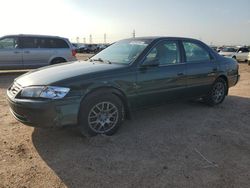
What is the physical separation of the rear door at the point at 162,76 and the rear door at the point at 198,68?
0.24 m

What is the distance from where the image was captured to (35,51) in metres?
12.9

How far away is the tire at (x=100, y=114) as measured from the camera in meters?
4.45

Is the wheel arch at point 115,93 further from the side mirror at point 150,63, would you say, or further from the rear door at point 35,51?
the rear door at point 35,51

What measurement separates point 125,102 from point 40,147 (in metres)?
1.54

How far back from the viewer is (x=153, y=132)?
5043 millimetres

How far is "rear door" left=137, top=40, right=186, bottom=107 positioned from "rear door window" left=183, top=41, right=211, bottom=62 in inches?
11.2

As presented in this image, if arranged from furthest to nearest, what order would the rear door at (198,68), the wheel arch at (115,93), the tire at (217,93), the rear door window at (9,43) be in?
the rear door window at (9,43)
the tire at (217,93)
the rear door at (198,68)
the wheel arch at (115,93)

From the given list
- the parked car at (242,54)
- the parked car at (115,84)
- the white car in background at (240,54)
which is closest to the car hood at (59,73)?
the parked car at (115,84)

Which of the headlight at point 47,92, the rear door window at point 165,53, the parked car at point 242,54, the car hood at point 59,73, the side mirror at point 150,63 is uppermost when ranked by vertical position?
the rear door window at point 165,53

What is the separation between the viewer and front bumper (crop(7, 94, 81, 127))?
408 cm

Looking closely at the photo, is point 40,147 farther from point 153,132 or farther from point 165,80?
point 165,80

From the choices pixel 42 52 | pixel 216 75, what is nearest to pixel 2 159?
pixel 216 75

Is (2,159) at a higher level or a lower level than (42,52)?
lower

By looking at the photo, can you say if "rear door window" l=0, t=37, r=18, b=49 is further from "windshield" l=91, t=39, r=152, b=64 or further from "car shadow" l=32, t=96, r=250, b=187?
"car shadow" l=32, t=96, r=250, b=187
